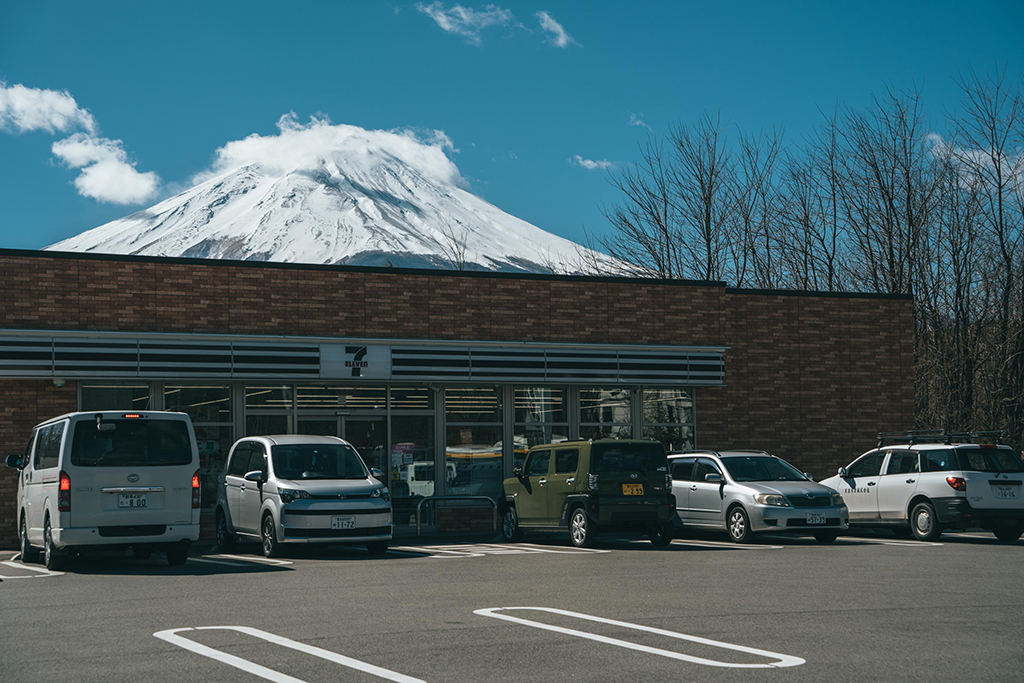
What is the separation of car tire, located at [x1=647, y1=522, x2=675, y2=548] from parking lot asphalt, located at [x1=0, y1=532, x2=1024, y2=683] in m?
1.79

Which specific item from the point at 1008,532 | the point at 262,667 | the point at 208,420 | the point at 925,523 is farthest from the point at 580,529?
the point at 262,667

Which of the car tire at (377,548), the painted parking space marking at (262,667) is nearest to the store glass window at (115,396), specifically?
the car tire at (377,548)

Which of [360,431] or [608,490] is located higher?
[360,431]

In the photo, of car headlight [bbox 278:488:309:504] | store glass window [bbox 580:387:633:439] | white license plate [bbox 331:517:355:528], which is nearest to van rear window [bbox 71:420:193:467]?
car headlight [bbox 278:488:309:504]

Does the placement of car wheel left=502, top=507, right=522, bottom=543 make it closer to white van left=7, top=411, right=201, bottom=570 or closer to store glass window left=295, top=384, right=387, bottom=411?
store glass window left=295, top=384, right=387, bottom=411

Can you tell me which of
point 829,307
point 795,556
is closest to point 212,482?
point 795,556

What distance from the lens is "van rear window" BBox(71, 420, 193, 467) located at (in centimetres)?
1345

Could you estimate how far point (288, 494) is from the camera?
14.8 metres

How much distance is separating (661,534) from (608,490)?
3.81ft

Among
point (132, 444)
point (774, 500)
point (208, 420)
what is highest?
point (208, 420)

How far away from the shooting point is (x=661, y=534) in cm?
1666

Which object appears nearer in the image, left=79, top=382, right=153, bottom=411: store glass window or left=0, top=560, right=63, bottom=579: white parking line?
left=0, top=560, right=63, bottom=579: white parking line

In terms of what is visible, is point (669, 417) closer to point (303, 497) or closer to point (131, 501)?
point (303, 497)

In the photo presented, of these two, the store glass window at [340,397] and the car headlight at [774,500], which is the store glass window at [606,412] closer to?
the store glass window at [340,397]
